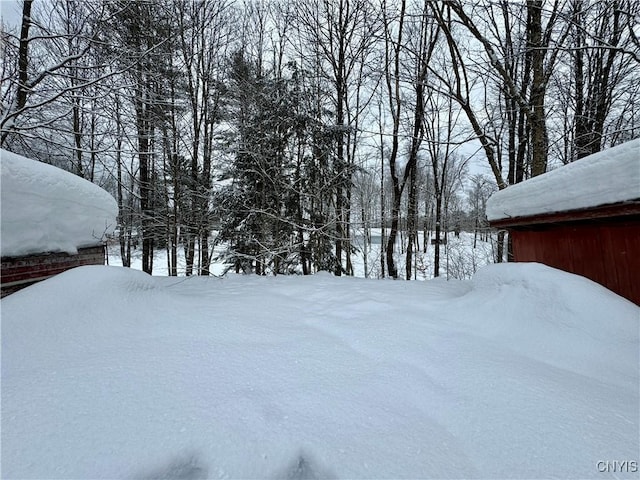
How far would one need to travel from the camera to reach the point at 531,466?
105cm

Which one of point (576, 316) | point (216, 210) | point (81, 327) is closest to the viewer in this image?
point (81, 327)

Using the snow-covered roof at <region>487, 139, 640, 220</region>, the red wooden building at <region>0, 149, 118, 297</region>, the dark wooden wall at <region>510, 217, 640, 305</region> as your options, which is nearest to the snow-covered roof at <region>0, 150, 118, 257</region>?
the red wooden building at <region>0, 149, 118, 297</region>

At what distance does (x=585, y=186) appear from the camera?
2.43 metres

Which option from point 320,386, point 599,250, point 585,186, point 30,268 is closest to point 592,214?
point 585,186

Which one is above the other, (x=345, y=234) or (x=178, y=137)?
(x=178, y=137)

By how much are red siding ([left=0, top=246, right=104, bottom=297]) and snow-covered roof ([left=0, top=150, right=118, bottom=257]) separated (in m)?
0.08

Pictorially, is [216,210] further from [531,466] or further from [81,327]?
[531,466]

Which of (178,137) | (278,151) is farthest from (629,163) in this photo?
(178,137)

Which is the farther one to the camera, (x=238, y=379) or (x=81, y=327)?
(x=81, y=327)

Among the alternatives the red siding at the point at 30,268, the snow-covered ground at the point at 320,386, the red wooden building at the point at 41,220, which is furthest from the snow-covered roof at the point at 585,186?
the red siding at the point at 30,268

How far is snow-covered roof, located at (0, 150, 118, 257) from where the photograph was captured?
230 centimetres

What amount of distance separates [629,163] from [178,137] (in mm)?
8944

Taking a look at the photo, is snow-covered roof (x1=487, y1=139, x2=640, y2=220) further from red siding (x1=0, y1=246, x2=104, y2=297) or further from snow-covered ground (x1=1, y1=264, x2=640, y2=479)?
red siding (x1=0, y1=246, x2=104, y2=297)

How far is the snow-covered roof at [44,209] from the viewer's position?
2.30 meters
